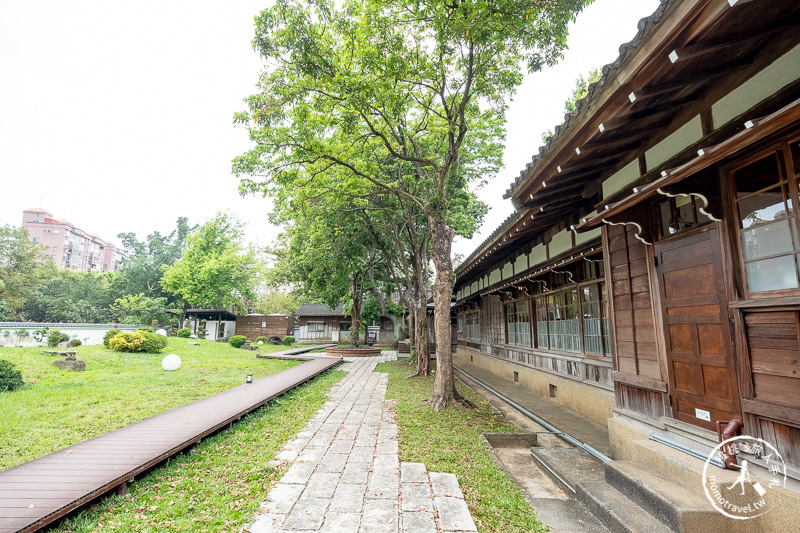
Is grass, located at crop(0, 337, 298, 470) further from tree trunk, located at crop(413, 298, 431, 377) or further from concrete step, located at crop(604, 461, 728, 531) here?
concrete step, located at crop(604, 461, 728, 531)

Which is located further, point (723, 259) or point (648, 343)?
point (648, 343)

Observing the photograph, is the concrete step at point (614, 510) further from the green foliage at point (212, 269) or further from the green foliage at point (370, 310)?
the green foliage at point (212, 269)

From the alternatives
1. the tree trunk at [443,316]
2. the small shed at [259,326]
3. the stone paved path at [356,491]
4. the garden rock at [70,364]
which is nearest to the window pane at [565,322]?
the tree trunk at [443,316]

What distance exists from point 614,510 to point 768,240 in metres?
2.32

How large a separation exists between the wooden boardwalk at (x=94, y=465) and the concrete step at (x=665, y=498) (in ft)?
14.7

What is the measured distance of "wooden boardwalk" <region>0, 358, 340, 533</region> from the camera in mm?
2873

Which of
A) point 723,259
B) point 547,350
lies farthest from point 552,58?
point 547,350

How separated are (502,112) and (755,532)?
7.67 metres

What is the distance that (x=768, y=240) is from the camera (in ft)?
8.50

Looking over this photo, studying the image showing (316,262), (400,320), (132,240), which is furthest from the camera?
(132,240)

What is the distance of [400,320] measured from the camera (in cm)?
2722

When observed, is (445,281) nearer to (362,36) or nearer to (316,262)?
(362,36)

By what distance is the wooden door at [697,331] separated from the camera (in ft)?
9.69

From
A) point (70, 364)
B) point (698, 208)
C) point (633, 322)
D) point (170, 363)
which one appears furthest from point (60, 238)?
point (698, 208)
